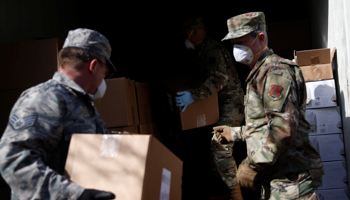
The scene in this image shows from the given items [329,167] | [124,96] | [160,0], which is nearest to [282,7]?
[160,0]

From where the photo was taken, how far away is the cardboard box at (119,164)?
3.73 ft

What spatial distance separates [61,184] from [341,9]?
2.47m

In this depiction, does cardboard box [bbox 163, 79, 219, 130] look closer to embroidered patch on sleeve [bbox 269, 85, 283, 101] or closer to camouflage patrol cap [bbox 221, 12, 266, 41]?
camouflage patrol cap [bbox 221, 12, 266, 41]

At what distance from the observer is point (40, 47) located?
252 cm

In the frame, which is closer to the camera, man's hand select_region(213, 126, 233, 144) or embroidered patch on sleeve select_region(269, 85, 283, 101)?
embroidered patch on sleeve select_region(269, 85, 283, 101)

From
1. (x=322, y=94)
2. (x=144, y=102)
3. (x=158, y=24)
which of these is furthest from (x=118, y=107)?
(x=158, y=24)

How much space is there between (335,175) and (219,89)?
1333 millimetres

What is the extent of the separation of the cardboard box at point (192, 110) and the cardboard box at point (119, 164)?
1799 millimetres

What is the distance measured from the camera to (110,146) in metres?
1.20

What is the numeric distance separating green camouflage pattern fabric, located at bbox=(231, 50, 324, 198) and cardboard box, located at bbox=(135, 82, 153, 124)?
4.23 feet

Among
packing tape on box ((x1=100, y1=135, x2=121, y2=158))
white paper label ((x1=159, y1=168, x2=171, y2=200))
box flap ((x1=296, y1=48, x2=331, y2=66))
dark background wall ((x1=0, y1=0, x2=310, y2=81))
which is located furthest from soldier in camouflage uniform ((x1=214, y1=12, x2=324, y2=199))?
dark background wall ((x1=0, y1=0, x2=310, y2=81))

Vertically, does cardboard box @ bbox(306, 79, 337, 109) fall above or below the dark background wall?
below

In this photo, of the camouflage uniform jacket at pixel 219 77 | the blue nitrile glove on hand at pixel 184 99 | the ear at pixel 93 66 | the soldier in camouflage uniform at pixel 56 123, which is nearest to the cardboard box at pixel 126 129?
the blue nitrile glove on hand at pixel 184 99

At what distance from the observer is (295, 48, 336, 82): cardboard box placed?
295 cm
